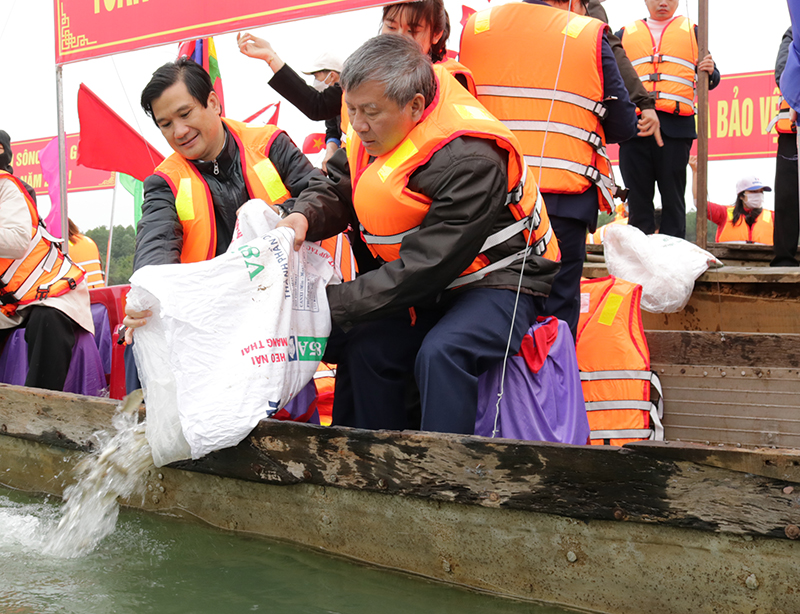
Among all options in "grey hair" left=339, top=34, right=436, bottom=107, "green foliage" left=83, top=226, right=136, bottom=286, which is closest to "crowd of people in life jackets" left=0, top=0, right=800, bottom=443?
"grey hair" left=339, top=34, right=436, bottom=107

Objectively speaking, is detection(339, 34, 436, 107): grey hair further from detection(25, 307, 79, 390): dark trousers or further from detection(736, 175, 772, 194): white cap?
detection(736, 175, 772, 194): white cap

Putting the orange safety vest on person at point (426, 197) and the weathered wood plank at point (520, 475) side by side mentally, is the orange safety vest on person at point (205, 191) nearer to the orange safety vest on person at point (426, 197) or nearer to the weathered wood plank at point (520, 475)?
the orange safety vest on person at point (426, 197)

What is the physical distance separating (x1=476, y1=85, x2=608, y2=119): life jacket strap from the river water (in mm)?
2045

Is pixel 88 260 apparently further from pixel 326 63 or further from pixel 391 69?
pixel 391 69

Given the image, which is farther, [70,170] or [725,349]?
[70,170]

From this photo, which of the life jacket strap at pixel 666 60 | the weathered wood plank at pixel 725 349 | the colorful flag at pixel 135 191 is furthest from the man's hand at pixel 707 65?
the colorful flag at pixel 135 191

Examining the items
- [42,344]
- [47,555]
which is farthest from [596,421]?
[42,344]

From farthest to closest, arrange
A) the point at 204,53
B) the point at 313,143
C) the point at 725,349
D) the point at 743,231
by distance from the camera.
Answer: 1. the point at 313,143
2. the point at 743,231
3. the point at 204,53
4. the point at 725,349

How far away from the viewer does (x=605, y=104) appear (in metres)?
3.40

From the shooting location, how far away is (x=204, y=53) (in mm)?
5012

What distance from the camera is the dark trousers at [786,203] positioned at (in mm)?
4766

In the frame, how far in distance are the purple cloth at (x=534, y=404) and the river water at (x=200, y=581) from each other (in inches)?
22.0

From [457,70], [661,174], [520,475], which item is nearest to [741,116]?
[661,174]

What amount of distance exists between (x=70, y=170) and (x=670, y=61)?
31.3 ft
